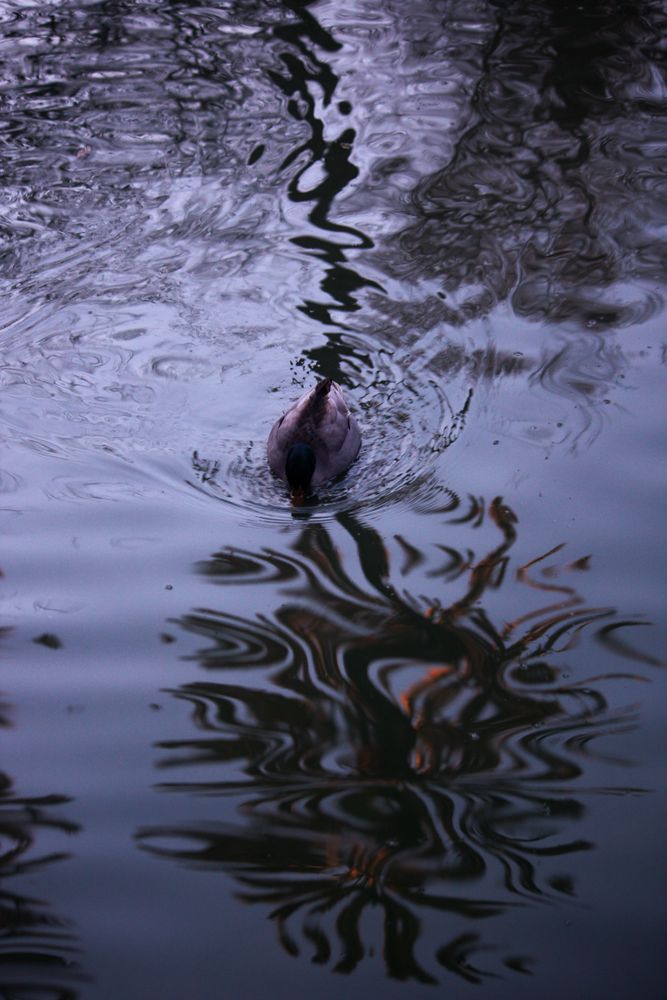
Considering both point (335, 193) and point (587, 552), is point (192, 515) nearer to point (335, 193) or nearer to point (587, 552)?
point (587, 552)

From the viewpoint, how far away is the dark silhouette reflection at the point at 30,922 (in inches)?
125

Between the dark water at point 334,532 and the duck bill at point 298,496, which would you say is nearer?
the dark water at point 334,532

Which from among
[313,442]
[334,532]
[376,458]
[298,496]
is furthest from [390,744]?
[376,458]

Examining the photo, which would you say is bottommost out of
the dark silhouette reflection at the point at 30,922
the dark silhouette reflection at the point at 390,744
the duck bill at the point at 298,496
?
the dark silhouette reflection at the point at 30,922

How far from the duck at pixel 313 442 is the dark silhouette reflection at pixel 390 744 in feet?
1.44

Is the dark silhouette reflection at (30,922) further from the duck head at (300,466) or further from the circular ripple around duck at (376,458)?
the duck head at (300,466)

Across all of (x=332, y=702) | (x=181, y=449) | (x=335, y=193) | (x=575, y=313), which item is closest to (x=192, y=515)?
(x=181, y=449)

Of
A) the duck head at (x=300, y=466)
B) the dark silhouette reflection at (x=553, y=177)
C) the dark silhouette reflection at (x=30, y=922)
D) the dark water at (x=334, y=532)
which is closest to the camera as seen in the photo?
the dark silhouette reflection at (x=30, y=922)

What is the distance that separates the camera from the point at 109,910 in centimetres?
340

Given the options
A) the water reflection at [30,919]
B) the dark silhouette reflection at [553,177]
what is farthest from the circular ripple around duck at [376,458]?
the water reflection at [30,919]

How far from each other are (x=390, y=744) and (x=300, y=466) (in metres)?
1.79

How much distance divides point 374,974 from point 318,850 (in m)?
0.49

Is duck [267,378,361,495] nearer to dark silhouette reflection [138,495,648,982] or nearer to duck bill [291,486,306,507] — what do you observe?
duck bill [291,486,306,507]

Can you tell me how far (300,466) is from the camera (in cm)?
532
